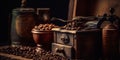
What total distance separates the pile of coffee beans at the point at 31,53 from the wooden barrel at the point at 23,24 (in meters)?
0.10

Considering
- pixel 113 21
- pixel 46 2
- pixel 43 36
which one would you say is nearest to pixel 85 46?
pixel 113 21

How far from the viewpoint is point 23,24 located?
263 centimetres

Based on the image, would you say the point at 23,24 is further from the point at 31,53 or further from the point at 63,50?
the point at 63,50

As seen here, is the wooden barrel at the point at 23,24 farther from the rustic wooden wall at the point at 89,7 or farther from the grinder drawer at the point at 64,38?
the grinder drawer at the point at 64,38

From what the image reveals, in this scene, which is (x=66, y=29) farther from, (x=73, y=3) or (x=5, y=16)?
(x=5, y=16)

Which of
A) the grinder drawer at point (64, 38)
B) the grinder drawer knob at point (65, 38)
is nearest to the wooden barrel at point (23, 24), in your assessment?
the grinder drawer at point (64, 38)

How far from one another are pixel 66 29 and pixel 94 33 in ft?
0.70

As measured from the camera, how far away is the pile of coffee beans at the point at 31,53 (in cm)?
217

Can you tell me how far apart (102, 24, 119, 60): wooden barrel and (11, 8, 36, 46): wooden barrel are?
35.5 inches

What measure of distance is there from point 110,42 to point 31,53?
0.75 metres

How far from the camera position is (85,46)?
198 centimetres

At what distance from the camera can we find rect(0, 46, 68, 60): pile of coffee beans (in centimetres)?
217

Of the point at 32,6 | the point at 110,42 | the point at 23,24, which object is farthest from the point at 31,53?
the point at 32,6

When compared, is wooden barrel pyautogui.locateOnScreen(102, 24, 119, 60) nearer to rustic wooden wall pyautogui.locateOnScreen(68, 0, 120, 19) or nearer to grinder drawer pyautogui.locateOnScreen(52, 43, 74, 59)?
grinder drawer pyautogui.locateOnScreen(52, 43, 74, 59)
